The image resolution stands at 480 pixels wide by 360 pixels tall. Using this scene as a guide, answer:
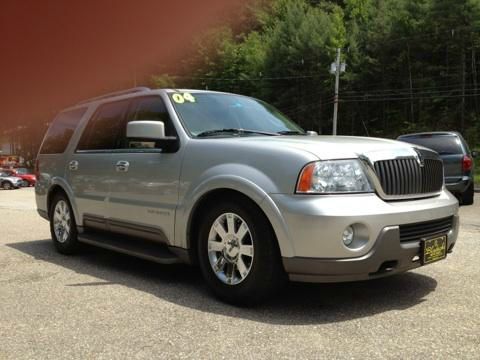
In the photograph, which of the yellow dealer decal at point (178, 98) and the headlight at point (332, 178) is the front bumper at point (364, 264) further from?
the yellow dealer decal at point (178, 98)

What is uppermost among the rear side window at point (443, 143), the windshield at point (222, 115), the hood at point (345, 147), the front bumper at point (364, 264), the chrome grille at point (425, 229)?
the windshield at point (222, 115)

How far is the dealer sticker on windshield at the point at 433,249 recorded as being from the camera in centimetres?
373

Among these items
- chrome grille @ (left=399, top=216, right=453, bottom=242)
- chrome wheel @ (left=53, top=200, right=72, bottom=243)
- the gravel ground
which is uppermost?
chrome grille @ (left=399, top=216, right=453, bottom=242)

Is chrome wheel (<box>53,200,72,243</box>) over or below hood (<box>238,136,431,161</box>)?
below

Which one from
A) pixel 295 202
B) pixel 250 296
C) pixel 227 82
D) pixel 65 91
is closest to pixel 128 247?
pixel 250 296

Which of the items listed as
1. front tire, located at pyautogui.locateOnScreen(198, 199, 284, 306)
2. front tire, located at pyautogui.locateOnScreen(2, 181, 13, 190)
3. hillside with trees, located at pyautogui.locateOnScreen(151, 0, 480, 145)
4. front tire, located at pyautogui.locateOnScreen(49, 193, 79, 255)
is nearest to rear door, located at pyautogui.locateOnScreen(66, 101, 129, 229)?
front tire, located at pyautogui.locateOnScreen(49, 193, 79, 255)

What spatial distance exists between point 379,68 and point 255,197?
46.0 meters

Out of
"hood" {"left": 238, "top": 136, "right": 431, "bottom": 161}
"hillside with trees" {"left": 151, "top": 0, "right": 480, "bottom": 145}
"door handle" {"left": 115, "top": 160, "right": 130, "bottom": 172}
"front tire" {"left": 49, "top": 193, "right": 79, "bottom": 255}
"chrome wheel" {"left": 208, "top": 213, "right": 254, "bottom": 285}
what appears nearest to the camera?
"hood" {"left": 238, "top": 136, "right": 431, "bottom": 161}

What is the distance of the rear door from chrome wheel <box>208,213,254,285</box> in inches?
67.0

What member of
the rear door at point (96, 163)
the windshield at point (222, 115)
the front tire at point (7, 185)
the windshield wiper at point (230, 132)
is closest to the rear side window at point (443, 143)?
the windshield at point (222, 115)

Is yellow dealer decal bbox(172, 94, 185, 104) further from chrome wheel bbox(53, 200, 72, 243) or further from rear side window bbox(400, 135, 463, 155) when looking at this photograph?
rear side window bbox(400, 135, 463, 155)

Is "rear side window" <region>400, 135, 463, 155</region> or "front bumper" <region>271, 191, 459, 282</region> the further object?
"rear side window" <region>400, 135, 463, 155</region>

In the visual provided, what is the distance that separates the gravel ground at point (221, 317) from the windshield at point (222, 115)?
1397mm

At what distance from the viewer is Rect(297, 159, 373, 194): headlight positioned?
3578mm
